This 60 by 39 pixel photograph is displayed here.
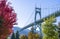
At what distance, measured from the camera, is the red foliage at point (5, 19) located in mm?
→ 8578

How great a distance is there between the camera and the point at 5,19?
28.3 feet

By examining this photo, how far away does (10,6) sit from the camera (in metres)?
8.94

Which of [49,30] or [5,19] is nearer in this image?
[5,19]

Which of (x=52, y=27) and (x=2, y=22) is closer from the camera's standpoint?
(x=2, y=22)

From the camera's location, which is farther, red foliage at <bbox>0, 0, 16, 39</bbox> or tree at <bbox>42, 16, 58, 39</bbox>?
tree at <bbox>42, 16, 58, 39</bbox>

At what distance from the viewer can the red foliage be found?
28.1 feet

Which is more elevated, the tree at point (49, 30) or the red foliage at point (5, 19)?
the red foliage at point (5, 19)

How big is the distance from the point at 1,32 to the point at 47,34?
2309 cm

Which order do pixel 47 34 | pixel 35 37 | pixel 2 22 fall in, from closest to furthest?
pixel 2 22
pixel 47 34
pixel 35 37

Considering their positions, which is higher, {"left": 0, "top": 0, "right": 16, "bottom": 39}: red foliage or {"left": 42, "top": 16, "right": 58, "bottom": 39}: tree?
{"left": 0, "top": 0, "right": 16, "bottom": 39}: red foliage

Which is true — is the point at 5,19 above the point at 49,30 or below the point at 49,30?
above

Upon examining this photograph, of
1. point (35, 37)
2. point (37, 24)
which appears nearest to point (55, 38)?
point (35, 37)

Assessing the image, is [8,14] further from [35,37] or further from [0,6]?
[35,37]

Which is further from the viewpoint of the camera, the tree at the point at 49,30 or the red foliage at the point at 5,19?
the tree at the point at 49,30
